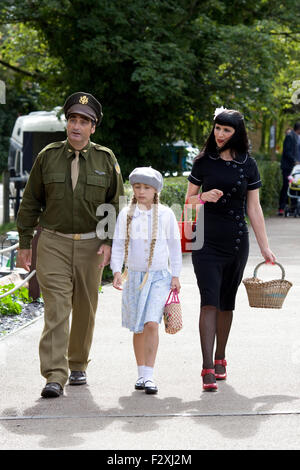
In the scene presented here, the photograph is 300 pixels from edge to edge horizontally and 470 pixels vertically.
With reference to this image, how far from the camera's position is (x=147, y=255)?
599cm

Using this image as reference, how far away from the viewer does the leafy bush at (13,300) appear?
8.74 m

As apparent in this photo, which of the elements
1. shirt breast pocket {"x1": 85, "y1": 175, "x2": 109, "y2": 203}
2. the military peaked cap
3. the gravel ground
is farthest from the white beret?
the gravel ground

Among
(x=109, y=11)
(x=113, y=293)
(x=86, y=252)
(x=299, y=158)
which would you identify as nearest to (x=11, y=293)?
(x=113, y=293)

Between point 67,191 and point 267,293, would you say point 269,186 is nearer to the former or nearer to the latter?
point 267,293

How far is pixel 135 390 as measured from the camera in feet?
20.0

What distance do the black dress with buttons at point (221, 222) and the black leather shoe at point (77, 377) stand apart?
947mm

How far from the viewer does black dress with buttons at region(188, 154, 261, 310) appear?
241 inches

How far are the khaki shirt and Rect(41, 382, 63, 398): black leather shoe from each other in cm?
93

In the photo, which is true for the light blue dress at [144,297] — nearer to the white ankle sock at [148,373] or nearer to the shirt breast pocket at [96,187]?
the white ankle sock at [148,373]

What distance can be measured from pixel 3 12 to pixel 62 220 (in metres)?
12.7

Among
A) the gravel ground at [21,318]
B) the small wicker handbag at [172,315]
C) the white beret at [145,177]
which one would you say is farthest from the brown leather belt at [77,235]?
the gravel ground at [21,318]

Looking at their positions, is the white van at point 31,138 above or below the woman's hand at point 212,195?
below

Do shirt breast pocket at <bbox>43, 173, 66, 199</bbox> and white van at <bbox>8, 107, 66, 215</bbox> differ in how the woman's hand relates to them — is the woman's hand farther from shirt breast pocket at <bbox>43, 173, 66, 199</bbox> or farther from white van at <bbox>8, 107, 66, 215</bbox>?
white van at <bbox>8, 107, 66, 215</bbox>

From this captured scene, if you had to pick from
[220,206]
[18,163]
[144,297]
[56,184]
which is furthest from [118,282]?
[18,163]
